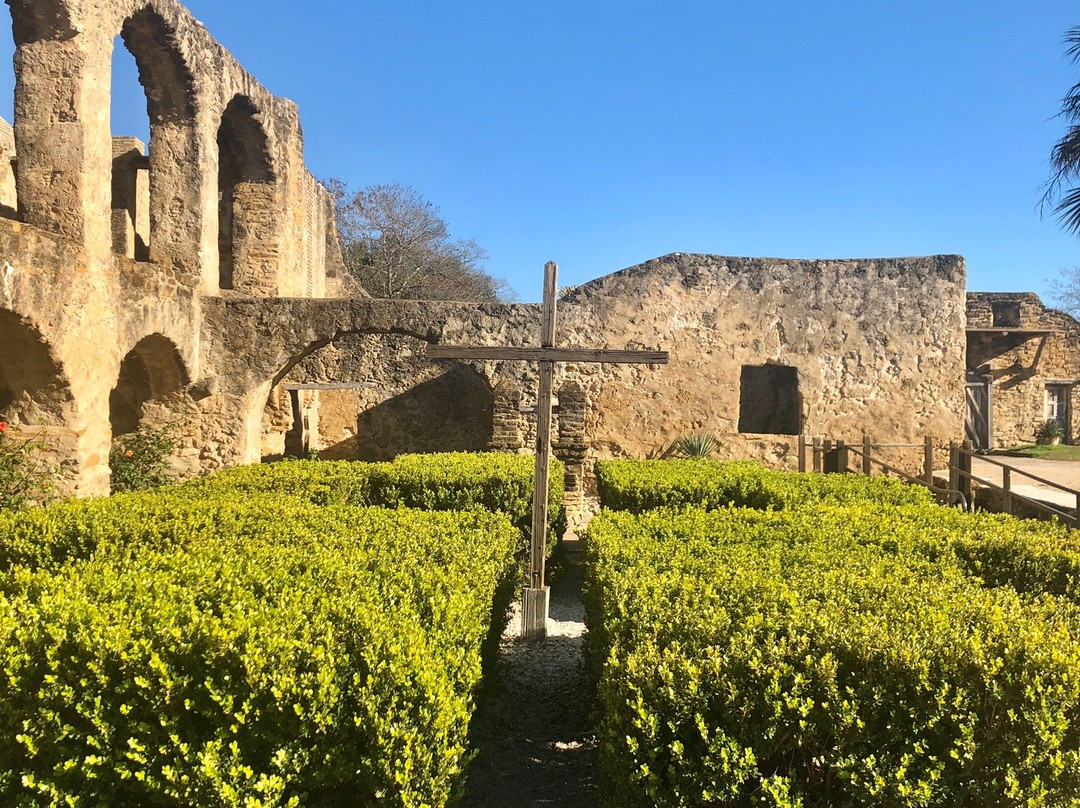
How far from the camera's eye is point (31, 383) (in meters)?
6.95

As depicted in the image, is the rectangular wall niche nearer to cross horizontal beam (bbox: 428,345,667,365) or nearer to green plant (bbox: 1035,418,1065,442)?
green plant (bbox: 1035,418,1065,442)

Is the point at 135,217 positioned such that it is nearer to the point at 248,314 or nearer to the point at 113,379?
the point at 248,314

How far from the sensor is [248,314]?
9.91m

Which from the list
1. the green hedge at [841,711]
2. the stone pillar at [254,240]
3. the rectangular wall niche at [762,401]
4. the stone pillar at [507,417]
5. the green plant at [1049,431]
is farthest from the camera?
the green plant at [1049,431]

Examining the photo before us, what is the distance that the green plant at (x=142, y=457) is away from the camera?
8.77 meters

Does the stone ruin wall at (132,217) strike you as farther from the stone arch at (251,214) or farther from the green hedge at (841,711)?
the green hedge at (841,711)

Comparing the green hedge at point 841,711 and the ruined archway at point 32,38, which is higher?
the ruined archway at point 32,38

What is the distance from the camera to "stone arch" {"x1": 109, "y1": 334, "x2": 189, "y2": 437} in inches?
364

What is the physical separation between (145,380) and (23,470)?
2.99 m

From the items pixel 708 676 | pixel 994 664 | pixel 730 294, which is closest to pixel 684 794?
pixel 708 676

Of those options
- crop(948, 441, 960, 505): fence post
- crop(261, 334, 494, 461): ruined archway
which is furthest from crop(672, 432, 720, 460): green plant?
crop(261, 334, 494, 461): ruined archway

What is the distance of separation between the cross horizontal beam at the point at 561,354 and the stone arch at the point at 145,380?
518cm

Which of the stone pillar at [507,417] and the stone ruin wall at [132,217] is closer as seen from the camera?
the stone ruin wall at [132,217]

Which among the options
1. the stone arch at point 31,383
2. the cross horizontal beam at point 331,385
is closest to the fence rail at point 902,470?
the cross horizontal beam at point 331,385
